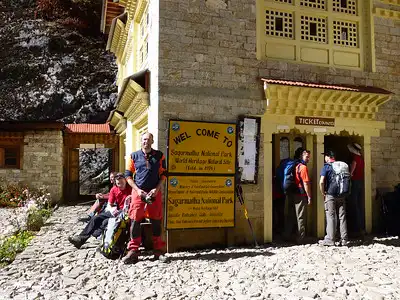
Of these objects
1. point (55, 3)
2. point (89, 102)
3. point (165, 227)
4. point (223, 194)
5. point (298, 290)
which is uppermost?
point (55, 3)

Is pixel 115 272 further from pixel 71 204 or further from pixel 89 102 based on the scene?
pixel 89 102

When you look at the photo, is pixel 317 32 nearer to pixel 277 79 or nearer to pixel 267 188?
pixel 277 79

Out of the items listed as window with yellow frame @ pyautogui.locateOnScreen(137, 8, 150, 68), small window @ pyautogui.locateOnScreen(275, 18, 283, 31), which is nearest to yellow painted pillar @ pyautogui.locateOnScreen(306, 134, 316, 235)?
small window @ pyautogui.locateOnScreen(275, 18, 283, 31)

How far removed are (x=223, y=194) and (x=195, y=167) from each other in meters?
0.75

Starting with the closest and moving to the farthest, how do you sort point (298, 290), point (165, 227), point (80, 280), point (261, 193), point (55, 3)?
point (298, 290) → point (80, 280) → point (165, 227) → point (261, 193) → point (55, 3)

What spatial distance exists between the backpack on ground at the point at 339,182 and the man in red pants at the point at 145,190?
3.23 metres

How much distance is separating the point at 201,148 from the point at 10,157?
10.7 metres

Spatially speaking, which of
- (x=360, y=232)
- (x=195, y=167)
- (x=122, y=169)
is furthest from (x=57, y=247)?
(x=122, y=169)

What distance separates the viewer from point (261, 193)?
24.2ft

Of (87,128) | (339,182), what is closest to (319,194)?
(339,182)

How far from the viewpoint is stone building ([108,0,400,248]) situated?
6914 millimetres

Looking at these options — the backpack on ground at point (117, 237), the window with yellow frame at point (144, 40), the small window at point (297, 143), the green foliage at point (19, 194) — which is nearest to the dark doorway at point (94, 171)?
the green foliage at point (19, 194)

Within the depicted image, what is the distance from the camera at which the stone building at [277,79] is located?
22.7ft

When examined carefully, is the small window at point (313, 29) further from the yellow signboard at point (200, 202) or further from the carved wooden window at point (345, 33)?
the yellow signboard at point (200, 202)
